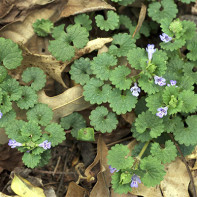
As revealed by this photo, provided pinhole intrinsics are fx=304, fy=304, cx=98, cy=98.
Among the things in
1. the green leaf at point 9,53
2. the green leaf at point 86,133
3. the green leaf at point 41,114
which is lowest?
the green leaf at point 86,133

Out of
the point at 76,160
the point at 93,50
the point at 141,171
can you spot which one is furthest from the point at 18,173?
the point at 93,50

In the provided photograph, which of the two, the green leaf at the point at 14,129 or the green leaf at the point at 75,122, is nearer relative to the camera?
the green leaf at the point at 14,129

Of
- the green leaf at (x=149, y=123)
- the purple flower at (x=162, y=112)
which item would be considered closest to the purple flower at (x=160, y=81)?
the purple flower at (x=162, y=112)

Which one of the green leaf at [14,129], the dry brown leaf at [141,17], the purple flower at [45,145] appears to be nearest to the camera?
the purple flower at [45,145]

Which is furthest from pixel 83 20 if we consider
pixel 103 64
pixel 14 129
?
pixel 14 129

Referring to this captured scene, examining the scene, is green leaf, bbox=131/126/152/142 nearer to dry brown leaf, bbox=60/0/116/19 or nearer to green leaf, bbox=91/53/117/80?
green leaf, bbox=91/53/117/80

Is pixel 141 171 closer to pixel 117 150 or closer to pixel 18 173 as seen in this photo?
pixel 117 150

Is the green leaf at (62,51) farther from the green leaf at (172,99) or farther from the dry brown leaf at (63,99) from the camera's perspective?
the green leaf at (172,99)
